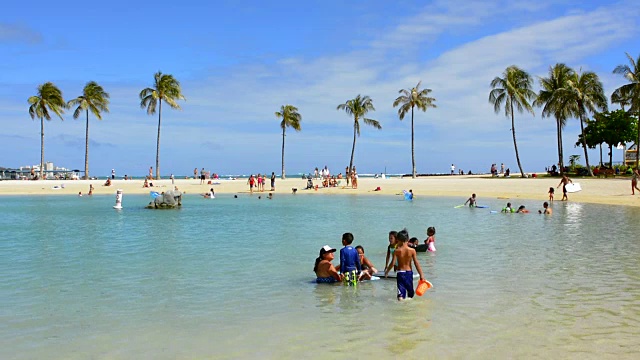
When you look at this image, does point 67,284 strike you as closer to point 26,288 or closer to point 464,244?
point 26,288

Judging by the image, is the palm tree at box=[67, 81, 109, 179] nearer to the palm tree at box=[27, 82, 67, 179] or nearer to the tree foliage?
the palm tree at box=[27, 82, 67, 179]

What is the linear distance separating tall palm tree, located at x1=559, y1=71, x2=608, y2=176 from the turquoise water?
41746 mm

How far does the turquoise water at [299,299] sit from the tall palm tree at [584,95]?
41.7 meters

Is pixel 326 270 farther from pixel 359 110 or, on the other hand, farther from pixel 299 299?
pixel 359 110

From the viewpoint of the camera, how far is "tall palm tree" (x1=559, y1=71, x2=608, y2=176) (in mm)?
59188

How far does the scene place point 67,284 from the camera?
1283 centimetres

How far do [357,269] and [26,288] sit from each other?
7.72 m

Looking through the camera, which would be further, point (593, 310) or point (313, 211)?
point (313, 211)

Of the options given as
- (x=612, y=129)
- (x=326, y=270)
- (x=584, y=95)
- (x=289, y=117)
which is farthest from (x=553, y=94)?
(x=326, y=270)

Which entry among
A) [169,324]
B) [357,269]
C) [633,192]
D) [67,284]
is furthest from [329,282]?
[633,192]

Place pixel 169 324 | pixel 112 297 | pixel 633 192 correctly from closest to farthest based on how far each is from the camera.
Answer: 1. pixel 169 324
2. pixel 112 297
3. pixel 633 192

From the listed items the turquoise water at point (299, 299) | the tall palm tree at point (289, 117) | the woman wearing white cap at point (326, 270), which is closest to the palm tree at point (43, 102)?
the tall palm tree at point (289, 117)

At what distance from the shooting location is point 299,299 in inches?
445

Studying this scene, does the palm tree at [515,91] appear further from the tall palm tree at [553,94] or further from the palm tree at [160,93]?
the palm tree at [160,93]
